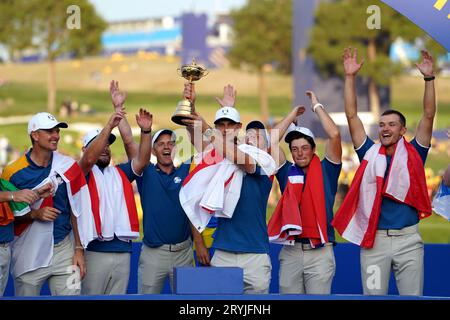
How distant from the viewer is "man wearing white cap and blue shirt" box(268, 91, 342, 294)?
8602 millimetres

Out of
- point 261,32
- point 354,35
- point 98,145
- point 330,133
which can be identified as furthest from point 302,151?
point 261,32

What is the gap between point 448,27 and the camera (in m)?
8.48

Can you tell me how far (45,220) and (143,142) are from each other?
3.30ft

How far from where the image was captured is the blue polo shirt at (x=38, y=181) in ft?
27.5

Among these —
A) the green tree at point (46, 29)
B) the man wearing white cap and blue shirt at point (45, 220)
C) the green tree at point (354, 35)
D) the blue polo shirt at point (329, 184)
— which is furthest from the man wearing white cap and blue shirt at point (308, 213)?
the green tree at point (46, 29)

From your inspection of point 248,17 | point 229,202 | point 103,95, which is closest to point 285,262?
point 229,202

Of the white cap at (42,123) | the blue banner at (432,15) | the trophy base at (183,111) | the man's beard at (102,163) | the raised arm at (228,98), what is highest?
the blue banner at (432,15)

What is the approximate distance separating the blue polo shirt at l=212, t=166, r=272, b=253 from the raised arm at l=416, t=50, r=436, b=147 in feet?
3.91

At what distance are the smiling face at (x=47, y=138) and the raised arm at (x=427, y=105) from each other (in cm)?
256

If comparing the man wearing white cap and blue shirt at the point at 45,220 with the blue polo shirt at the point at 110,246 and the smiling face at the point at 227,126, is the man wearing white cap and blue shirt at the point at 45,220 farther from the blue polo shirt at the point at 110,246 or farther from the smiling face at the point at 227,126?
the smiling face at the point at 227,126
